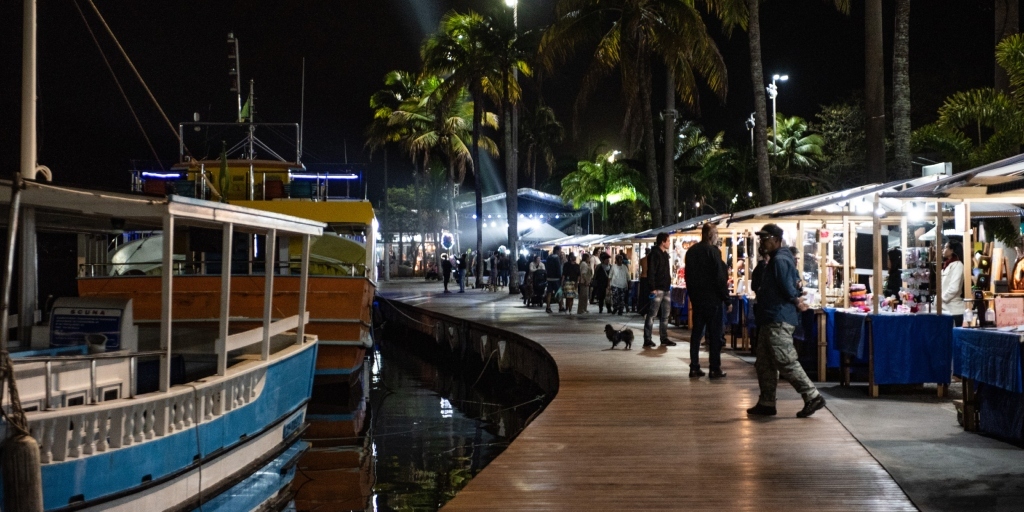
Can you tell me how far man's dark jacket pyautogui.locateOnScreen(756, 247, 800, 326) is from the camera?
10156 mm

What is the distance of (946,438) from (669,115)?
2424 centimetres

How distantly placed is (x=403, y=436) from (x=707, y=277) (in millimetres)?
5401

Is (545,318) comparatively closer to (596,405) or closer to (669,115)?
(669,115)

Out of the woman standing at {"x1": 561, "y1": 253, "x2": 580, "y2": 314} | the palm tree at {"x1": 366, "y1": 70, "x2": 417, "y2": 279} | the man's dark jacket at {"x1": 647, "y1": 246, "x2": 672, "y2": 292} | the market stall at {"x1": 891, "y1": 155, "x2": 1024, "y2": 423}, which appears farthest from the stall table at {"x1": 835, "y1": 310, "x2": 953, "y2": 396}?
the palm tree at {"x1": 366, "y1": 70, "x2": 417, "y2": 279}

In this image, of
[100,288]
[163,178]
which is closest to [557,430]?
[100,288]

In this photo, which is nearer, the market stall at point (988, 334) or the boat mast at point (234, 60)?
the market stall at point (988, 334)

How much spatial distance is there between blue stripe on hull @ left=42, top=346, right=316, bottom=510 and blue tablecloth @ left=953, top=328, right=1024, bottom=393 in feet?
21.7

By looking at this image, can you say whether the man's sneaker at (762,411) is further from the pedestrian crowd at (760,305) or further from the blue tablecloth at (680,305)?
the blue tablecloth at (680,305)

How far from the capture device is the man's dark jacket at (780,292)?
1016cm

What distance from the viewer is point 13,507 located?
573 cm

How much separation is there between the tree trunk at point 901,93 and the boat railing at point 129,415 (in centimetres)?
1482

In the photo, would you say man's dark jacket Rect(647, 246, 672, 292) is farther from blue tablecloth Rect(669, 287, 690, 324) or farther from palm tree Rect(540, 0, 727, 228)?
palm tree Rect(540, 0, 727, 228)

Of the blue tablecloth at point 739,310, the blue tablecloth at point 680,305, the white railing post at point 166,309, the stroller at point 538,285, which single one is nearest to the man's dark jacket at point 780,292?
the white railing post at point 166,309

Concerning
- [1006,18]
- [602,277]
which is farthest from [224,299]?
[1006,18]
